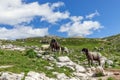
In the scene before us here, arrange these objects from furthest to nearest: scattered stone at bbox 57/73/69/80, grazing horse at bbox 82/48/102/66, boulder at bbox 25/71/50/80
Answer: grazing horse at bbox 82/48/102/66 < scattered stone at bbox 57/73/69/80 < boulder at bbox 25/71/50/80

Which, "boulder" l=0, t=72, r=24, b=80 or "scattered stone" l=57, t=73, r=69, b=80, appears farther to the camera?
"scattered stone" l=57, t=73, r=69, b=80

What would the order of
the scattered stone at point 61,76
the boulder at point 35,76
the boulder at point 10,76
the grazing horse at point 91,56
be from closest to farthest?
the boulder at point 10,76, the boulder at point 35,76, the scattered stone at point 61,76, the grazing horse at point 91,56

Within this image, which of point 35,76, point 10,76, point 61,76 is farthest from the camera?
point 61,76

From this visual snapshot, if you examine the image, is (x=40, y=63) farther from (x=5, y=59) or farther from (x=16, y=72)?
(x=16, y=72)

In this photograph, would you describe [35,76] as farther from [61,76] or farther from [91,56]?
[91,56]

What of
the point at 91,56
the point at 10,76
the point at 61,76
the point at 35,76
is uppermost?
the point at 91,56

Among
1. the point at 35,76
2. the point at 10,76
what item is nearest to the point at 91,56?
the point at 35,76

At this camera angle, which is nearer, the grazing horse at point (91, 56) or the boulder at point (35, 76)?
the boulder at point (35, 76)

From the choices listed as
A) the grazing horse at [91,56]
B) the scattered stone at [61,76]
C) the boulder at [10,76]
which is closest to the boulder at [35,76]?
the boulder at [10,76]

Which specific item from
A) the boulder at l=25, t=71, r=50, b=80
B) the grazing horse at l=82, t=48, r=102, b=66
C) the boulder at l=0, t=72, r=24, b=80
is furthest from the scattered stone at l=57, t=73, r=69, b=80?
the grazing horse at l=82, t=48, r=102, b=66

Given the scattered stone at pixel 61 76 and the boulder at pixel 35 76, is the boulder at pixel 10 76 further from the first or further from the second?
the scattered stone at pixel 61 76

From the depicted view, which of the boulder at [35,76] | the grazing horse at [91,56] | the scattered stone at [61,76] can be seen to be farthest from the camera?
the grazing horse at [91,56]

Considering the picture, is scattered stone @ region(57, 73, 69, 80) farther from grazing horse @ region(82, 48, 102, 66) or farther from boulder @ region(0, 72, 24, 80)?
grazing horse @ region(82, 48, 102, 66)

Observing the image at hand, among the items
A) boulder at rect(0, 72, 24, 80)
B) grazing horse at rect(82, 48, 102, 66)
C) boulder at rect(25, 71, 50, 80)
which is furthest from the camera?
grazing horse at rect(82, 48, 102, 66)
